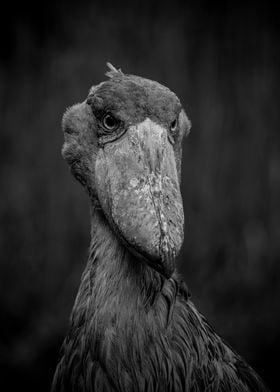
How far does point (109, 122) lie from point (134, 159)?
7.7 inches

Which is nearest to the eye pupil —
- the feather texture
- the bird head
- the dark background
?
the bird head

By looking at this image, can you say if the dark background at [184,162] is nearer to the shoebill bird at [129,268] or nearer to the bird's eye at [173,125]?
the shoebill bird at [129,268]

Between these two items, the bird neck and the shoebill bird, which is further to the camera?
the bird neck

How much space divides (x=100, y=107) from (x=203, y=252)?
8.55 ft

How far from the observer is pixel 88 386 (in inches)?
72.9

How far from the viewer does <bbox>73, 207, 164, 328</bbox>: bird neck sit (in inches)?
70.0

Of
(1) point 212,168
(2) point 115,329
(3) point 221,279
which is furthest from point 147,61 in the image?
(2) point 115,329

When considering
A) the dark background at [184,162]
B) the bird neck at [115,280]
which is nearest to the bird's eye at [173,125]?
the bird neck at [115,280]

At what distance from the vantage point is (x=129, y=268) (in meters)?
1.78

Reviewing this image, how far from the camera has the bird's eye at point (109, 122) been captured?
176 cm

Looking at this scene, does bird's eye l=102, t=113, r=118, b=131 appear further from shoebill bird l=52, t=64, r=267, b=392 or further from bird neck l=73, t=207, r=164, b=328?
bird neck l=73, t=207, r=164, b=328

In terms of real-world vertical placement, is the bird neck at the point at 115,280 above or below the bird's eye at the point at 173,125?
below

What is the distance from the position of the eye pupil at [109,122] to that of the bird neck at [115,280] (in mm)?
298

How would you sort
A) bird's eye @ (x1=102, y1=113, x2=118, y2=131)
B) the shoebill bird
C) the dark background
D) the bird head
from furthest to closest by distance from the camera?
the dark background
bird's eye @ (x1=102, y1=113, x2=118, y2=131)
the shoebill bird
the bird head
